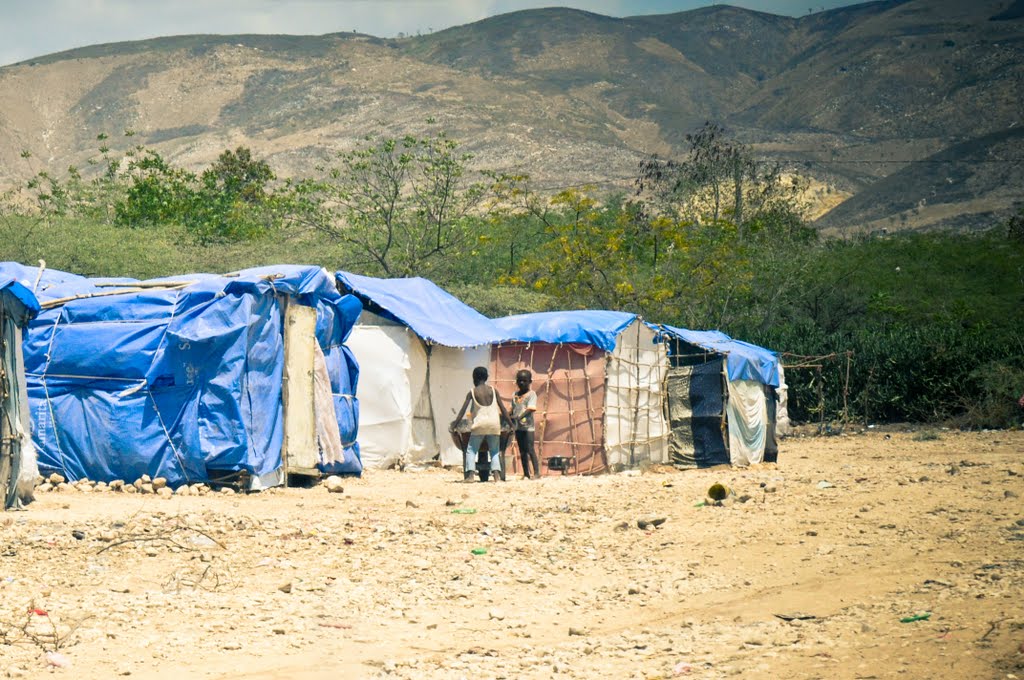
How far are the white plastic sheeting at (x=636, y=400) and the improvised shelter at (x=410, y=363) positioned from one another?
1789mm

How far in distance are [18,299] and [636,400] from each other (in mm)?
9360

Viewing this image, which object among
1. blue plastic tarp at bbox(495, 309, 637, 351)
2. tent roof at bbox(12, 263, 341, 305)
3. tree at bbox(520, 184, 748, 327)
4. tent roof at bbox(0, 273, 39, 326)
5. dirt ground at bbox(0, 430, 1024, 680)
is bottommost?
dirt ground at bbox(0, 430, 1024, 680)

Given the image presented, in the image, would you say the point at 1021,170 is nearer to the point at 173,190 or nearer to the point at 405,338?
the point at 173,190

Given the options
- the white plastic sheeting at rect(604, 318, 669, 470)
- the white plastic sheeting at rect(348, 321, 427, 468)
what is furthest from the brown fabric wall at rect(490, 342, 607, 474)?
the white plastic sheeting at rect(348, 321, 427, 468)

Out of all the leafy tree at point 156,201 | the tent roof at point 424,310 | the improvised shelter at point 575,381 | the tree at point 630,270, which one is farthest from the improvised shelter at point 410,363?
the leafy tree at point 156,201

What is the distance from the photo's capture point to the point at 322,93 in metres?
114

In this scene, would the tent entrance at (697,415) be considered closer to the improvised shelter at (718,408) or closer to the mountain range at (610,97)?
the improvised shelter at (718,408)

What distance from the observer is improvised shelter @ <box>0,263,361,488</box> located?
37.9 ft

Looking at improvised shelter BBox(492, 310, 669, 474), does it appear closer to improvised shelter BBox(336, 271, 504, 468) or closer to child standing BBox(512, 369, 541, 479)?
improvised shelter BBox(336, 271, 504, 468)

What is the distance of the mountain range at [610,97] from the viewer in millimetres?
82963

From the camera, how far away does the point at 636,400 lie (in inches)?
677

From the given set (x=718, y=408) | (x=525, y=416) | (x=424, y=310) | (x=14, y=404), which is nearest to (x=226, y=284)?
(x=14, y=404)

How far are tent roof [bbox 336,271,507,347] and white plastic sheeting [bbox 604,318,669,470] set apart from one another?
178 cm

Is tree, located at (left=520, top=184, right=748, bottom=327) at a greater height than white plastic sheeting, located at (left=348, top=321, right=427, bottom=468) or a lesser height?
greater
